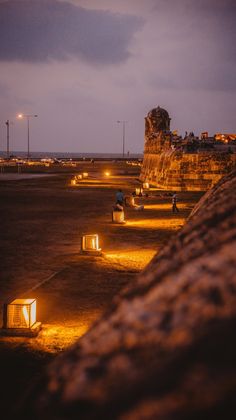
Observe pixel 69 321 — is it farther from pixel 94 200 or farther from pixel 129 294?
pixel 94 200

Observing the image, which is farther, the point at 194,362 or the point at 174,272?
the point at 174,272

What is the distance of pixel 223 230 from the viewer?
134 cm

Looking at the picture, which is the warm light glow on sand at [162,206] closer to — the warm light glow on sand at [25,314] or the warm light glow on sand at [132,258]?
the warm light glow on sand at [132,258]

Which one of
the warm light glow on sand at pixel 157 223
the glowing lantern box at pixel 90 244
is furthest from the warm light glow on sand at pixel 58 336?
the warm light glow on sand at pixel 157 223

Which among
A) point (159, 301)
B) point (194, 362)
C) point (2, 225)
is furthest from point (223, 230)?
point (2, 225)

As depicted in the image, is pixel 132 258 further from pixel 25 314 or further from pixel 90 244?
pixel 25 314

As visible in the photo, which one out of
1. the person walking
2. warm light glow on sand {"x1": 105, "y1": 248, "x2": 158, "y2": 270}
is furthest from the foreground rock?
the person walking

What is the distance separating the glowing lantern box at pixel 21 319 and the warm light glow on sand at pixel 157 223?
434 inches

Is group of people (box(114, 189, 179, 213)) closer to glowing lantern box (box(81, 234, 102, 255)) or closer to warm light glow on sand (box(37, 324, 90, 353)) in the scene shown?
glowing lantern box (box(81, 234, 102, 255))

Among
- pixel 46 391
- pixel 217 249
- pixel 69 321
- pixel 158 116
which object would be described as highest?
pixel 158 116

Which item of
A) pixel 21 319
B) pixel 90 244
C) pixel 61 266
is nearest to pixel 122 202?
pixel 90 244

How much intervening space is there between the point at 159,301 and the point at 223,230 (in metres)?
0.31

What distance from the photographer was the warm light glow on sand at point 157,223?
18.2m

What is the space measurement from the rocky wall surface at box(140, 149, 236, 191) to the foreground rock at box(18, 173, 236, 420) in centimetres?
3294
